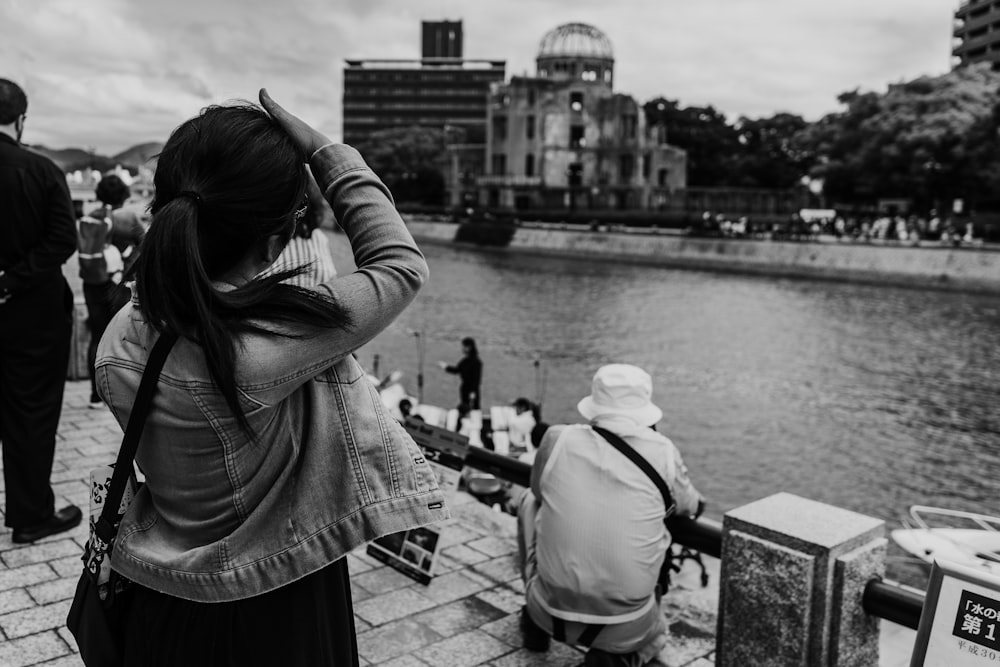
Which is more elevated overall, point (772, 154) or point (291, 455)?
point (772, 154)

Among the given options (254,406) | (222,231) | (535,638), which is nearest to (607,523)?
(535,638)

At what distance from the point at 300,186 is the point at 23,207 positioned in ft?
9.95

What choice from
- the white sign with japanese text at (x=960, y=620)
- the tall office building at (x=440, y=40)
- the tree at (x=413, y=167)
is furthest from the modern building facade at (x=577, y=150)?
the tall office building at (x=440, y=40)

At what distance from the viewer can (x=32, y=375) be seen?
175 inches

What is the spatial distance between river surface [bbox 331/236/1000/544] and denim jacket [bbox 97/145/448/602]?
11.3 m

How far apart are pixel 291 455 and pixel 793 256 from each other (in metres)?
42.4

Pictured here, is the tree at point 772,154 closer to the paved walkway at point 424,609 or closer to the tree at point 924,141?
the tree at point 924,141

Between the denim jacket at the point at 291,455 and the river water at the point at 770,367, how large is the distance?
11.8 metres

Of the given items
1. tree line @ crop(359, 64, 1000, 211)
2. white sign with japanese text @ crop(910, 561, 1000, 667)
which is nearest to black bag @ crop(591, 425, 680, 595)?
white sign with japanese text @ crop(910, 561, 1000, 667)

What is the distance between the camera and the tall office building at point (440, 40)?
158875 mm

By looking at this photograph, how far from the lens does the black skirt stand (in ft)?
6.18

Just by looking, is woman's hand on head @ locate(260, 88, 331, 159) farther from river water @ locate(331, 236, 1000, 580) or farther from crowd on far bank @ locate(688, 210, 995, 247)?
crowd on far bank @ locate(688, 210, 995, 247)

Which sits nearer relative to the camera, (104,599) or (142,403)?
(142,403)

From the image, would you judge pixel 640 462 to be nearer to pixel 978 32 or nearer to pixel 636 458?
pixel 636 458
